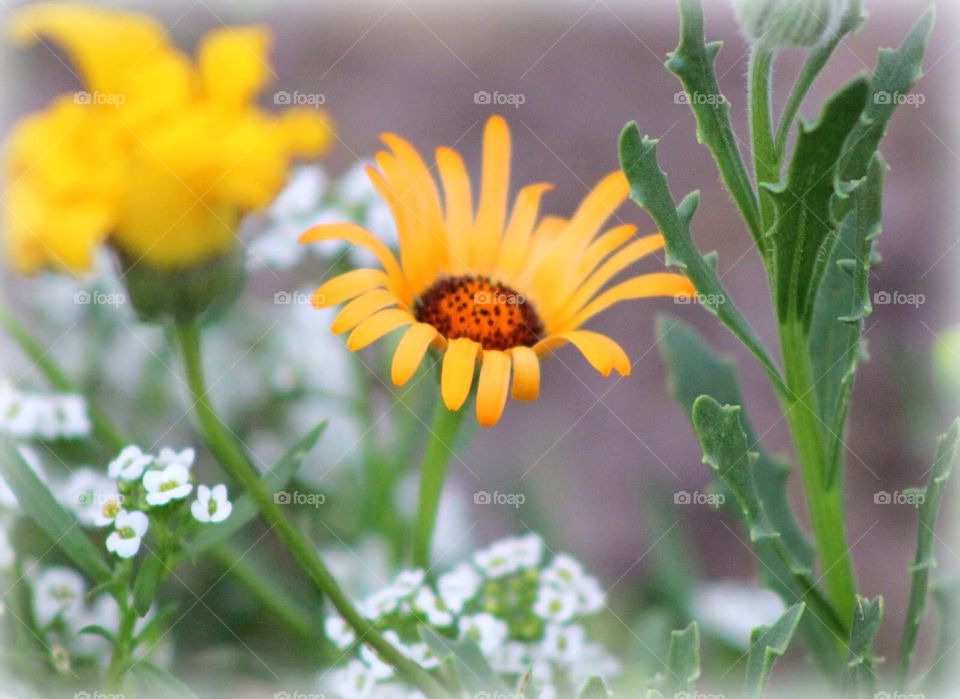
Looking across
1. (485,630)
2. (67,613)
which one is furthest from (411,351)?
(67,613)

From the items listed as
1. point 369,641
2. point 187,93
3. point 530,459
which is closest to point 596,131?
point 530,459

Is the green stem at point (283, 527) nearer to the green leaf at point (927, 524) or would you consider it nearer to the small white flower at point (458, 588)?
the small white flower at point (458, 588)

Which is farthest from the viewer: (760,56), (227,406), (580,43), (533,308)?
(580,43)

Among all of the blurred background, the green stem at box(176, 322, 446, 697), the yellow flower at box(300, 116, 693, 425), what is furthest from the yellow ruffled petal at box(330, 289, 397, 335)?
the blurred background

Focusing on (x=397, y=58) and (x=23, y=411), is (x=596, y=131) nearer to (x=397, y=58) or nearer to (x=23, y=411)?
(x=397, y=58)

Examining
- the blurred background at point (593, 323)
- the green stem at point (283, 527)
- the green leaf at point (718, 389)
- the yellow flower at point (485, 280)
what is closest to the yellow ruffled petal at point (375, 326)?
the yellow flower at point (485, 280)

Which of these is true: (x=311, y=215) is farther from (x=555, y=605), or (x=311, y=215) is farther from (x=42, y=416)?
(x=555, y=605)

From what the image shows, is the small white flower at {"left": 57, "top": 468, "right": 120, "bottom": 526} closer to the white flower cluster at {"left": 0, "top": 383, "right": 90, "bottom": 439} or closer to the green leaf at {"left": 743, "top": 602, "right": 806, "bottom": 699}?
the white flower cluster at {"left": 0, "top": 383, "right": 90, "bottom": 439}
